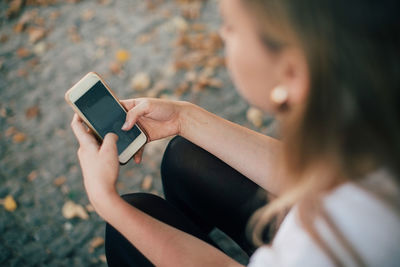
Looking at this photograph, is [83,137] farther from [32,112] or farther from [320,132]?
[32,112]

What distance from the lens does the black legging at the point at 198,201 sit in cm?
128

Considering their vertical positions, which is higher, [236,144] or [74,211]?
[236,144]

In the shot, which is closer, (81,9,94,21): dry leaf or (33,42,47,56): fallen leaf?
(33,42,47,56): fallen leaf

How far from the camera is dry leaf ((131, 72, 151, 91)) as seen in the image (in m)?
2.52

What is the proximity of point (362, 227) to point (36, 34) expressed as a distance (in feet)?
9.50

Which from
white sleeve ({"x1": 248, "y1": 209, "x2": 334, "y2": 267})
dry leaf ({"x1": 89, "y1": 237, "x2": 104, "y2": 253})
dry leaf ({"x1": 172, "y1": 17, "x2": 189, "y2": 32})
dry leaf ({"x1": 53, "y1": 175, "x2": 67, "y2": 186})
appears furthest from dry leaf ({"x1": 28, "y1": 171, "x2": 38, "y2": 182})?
white sleeve ({"x1": 248, "y1": 209, "x2": 334, "y2": 267})

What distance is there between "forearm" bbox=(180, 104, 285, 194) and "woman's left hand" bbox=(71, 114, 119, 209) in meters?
0.35

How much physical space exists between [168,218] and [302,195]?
62 cm

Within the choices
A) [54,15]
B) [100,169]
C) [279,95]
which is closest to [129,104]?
[100,169]

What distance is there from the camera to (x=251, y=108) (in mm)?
2412

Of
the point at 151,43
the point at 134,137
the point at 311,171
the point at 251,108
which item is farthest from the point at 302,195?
the point at 151,43

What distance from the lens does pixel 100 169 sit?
3.72ft

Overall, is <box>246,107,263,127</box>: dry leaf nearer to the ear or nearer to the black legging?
the black legging

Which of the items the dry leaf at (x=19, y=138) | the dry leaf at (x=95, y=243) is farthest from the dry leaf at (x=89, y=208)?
the dry leaf at (x=19, y=138)
